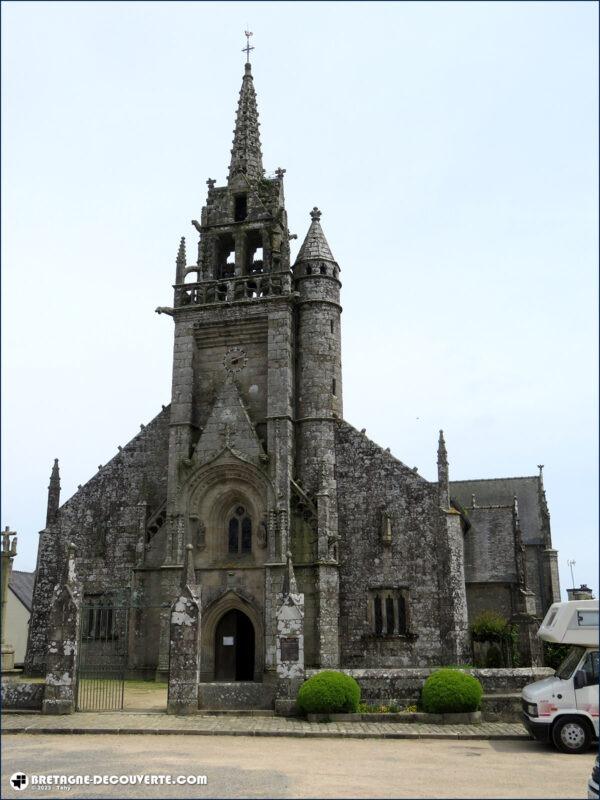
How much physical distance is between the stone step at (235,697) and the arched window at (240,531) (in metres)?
9.82

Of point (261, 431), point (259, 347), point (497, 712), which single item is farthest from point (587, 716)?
point (259, 347)

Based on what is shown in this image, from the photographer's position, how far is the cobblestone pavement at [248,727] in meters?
14.6

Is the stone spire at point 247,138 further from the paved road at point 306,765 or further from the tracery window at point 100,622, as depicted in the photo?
the paved road at point 306,765

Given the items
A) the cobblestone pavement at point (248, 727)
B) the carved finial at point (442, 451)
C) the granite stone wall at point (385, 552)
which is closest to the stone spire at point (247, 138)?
the granite stone wall at point (385, 552)

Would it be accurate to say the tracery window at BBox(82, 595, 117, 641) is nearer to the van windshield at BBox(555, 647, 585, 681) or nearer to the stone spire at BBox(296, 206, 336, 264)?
the stone spire at BBox(296, 206, 336, 264)

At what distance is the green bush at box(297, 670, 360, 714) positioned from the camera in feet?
52.6

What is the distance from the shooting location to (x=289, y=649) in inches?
674

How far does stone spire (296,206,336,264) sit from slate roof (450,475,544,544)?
59.8 ft

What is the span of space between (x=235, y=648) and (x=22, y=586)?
3080 cm

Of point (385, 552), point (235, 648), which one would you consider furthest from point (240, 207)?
point (235, 648)

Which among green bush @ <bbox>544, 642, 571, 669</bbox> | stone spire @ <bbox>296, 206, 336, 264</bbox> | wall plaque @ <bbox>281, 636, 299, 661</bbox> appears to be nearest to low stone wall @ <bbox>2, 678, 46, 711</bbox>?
wall plaque @ <bbox>281, 636, 299, 661</bbox>

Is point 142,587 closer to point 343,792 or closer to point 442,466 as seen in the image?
point 442,466

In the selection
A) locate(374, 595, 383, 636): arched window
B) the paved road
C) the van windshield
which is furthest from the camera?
locate(374, 595, 383, 636): arched window

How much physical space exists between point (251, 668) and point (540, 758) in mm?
15901
